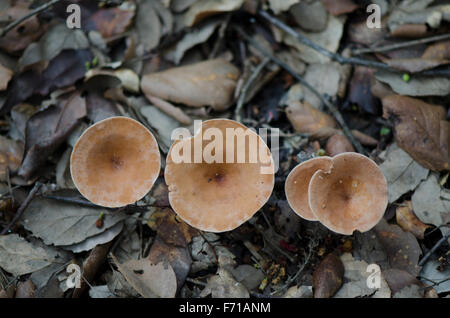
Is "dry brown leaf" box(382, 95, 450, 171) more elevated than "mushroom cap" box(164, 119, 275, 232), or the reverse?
"mushroom cap" box(164, 119, 275, 232)

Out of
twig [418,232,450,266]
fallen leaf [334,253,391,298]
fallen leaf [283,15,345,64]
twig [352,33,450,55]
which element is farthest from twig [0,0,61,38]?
twig [418,232,450,266]

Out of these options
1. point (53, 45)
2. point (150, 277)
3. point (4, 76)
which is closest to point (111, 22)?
point (53, 45)

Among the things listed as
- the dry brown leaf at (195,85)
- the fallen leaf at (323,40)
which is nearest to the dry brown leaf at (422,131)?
the fallen leaf at (323,40)

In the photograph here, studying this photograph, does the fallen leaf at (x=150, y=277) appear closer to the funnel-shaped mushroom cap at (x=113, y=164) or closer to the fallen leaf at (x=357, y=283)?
the funnel-shaped mushroom cap at (x=113, y=164)

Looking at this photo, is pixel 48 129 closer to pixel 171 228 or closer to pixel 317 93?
pixel 171 228

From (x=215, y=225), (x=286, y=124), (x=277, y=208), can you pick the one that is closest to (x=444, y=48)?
(x=286, y=124)

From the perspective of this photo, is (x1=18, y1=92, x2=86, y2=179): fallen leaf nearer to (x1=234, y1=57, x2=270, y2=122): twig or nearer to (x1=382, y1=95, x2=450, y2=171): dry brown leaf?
(x1=234, y1=57, x2=270, y2=122): twig
